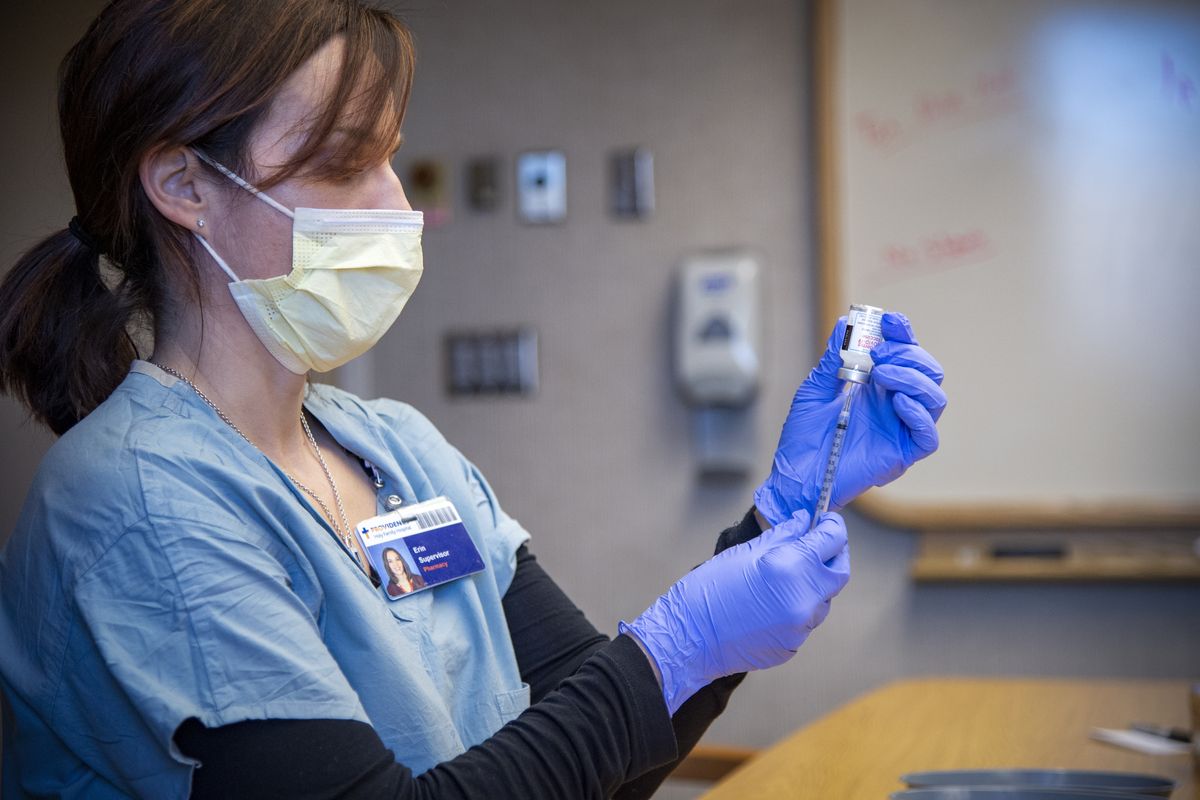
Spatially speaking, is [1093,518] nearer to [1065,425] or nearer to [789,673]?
[1065,425]

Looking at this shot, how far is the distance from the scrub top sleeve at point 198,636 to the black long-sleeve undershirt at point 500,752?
19mm

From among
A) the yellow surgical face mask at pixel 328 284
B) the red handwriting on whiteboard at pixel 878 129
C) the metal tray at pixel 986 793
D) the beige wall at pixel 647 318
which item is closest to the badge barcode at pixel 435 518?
the yellow surgical face mask at pixel 328 284

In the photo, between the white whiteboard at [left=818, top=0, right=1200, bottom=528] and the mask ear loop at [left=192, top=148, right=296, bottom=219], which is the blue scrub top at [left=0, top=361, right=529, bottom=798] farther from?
the white whiteboard at [left=818, top=0, right=1200, bottom=528]

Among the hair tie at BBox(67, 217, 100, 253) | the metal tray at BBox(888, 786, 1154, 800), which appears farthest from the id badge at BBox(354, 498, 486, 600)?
the metal tray at BBox(888, 786, 1154, 800)

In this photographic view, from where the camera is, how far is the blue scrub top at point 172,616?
97 centimetres

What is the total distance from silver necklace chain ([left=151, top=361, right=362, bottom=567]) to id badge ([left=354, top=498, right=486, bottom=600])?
2cm

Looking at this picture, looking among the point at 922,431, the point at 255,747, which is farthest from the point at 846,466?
the point at 255,747

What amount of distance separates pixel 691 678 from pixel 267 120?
67cm

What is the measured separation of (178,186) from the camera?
117cm

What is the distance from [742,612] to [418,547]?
349mm

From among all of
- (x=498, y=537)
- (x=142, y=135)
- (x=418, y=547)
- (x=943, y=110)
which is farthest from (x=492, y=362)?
(x=142, y=135)

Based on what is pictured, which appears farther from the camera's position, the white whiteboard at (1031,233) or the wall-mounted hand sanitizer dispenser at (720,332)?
the wall-mounted hand sanitizer dispenser at (720,332)

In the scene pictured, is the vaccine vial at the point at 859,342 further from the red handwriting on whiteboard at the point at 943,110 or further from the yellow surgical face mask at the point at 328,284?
the red handwriting on whiteboard at the point at 943,110

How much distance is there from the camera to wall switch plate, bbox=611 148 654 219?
3047mm
